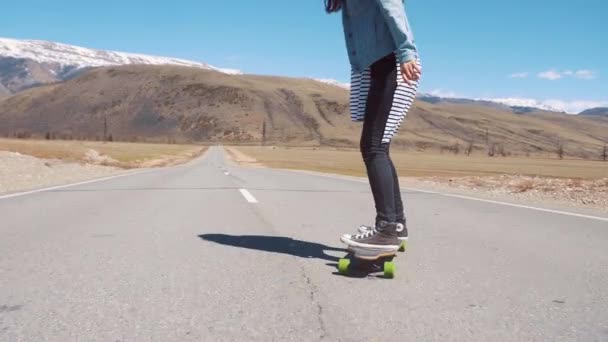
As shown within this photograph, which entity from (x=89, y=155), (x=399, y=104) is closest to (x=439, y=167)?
(x=89, y=155)

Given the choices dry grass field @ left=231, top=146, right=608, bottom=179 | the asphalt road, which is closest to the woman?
the asphalt road

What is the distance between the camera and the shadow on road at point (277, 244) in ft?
14.8

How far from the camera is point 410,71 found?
3.89 m

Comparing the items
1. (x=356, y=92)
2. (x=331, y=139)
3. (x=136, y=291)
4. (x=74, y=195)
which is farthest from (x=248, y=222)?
(x=331, y=139)

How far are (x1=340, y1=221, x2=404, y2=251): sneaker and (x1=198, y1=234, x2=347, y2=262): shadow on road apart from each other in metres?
0.45

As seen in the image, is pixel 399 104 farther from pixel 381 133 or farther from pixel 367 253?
pixel 367 253

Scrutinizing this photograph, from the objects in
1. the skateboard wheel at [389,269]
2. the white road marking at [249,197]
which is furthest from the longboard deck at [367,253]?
the white road marking at [249,197]

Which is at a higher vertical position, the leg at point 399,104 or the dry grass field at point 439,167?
the leg at point 399,104

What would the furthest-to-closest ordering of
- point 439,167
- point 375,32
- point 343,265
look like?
point 439,167
point 375,32
point 343,265

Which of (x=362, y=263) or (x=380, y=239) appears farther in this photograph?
(x=380, y=239)

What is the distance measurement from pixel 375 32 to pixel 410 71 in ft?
1.27

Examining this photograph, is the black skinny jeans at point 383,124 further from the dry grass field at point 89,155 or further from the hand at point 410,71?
the dry grass field at point 89,155

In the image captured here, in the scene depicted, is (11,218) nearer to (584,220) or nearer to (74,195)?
(74,195)

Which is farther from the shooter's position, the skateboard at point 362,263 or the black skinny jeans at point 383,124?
the black skinny jeans at point 383,124
